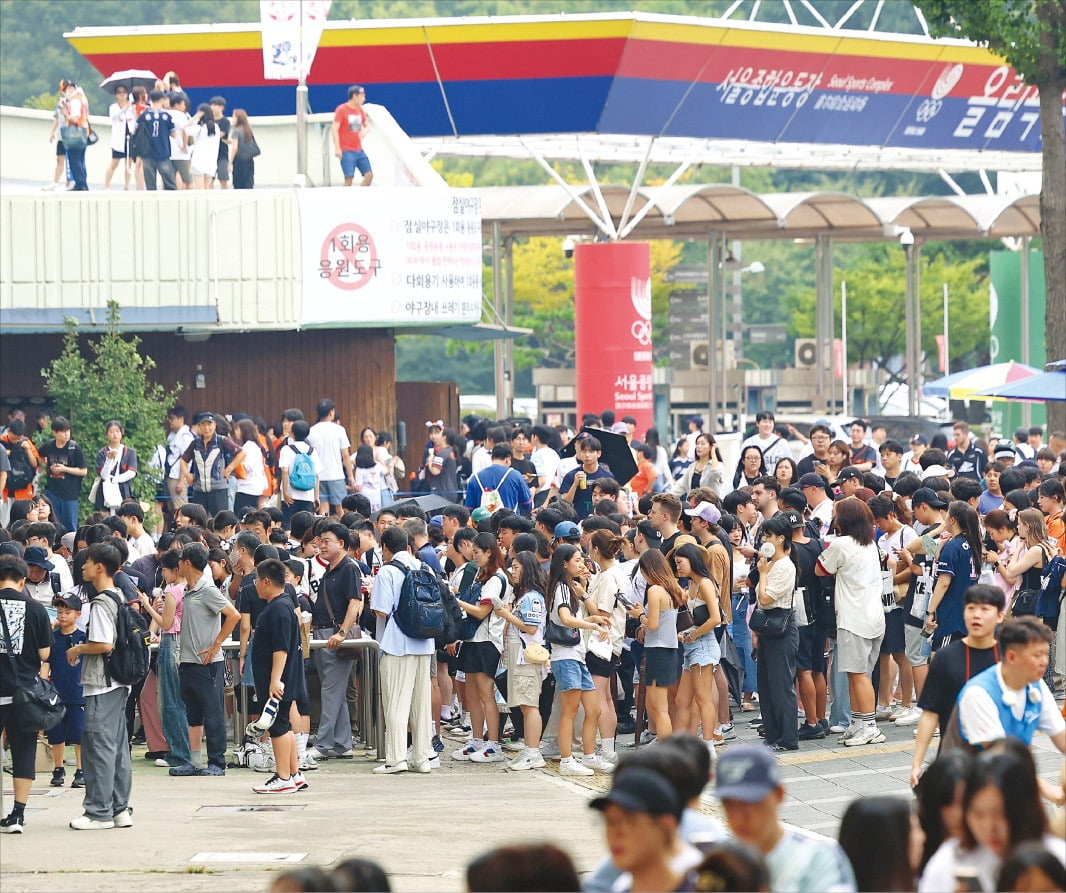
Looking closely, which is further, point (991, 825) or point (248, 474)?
point (248, 474)

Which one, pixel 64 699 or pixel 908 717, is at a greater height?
pixel 64 699

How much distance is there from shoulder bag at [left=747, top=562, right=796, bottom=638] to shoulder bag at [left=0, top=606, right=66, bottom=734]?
15.7 feet

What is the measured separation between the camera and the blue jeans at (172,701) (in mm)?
12352

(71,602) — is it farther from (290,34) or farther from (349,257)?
(290,34)

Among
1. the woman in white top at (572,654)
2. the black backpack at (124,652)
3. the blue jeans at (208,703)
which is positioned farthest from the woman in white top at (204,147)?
the black backpack at (124,652)

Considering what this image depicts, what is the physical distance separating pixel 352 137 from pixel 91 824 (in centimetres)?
1571

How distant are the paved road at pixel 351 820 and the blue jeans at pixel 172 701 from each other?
24 cm

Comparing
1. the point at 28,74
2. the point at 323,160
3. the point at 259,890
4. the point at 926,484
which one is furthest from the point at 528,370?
the point at 259,890

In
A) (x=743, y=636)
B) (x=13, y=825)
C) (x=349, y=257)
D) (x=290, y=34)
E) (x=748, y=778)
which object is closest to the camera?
(x=748, y=778)

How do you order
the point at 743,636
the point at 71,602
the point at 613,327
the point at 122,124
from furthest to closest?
the point at 613,327, the point at 122,124, the point at 743,636, the point at 71,602

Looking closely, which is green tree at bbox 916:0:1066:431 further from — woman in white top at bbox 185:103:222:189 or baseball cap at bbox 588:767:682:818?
baseball cap at bbox 588:767:682:818

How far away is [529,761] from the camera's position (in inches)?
501

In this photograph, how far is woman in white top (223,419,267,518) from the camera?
19.4 metres

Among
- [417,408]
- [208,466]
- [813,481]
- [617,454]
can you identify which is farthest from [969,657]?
[417,408]
